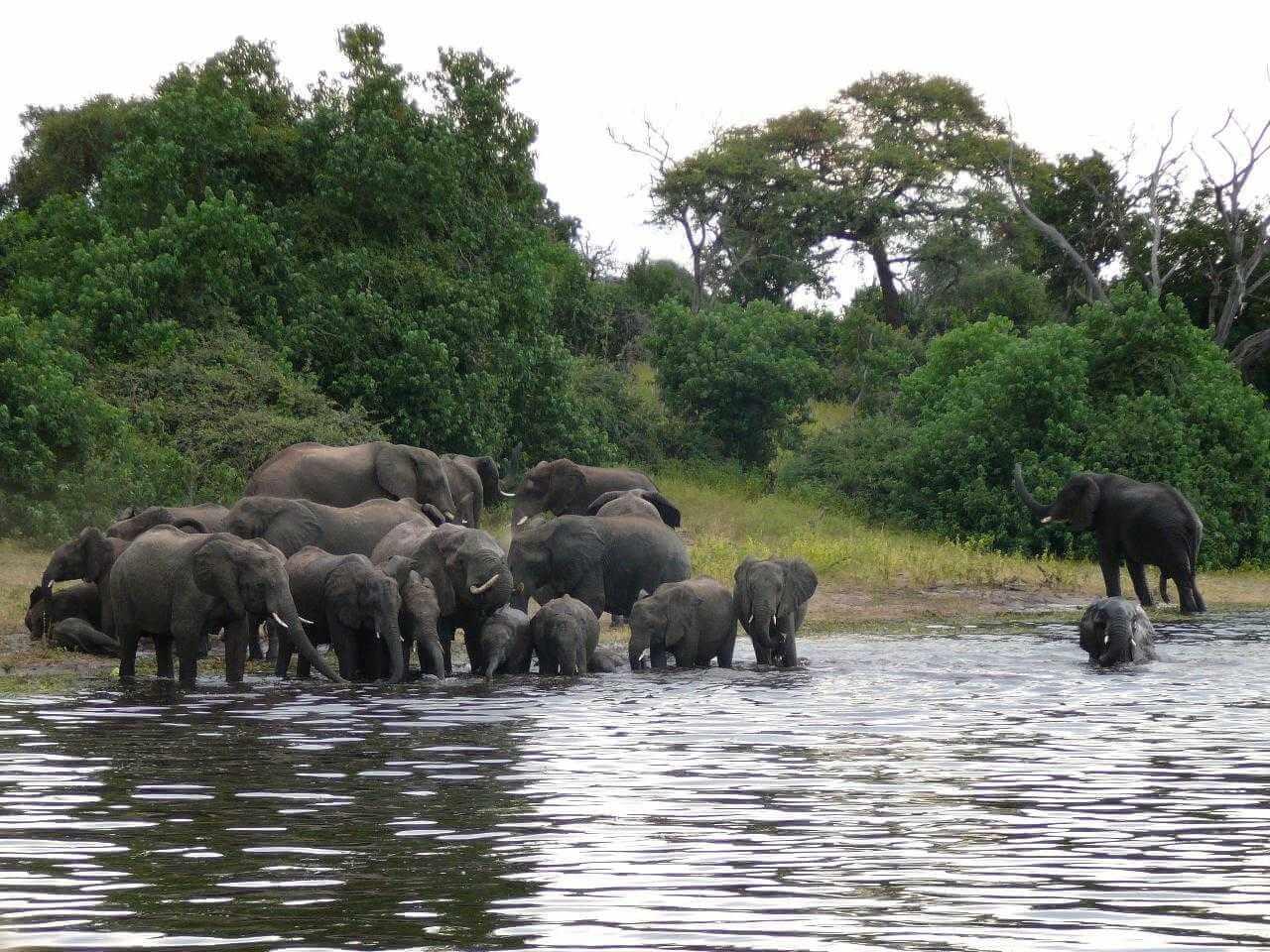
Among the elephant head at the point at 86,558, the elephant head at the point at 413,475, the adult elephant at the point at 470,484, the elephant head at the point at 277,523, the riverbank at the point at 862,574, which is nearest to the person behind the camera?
the elephant head at the point at 86,558

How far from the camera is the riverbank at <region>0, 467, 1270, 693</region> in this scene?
70.9 feet

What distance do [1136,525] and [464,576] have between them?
11924 mm

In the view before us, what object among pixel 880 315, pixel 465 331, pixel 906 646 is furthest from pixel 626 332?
pixel 906 646

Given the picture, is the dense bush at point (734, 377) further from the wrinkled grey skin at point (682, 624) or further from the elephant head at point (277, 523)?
the wrinkled grey skin at point (682, 624)

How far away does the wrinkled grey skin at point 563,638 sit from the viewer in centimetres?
1580

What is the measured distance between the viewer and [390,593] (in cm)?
1522

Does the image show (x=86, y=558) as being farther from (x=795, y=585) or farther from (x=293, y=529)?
(x=795, y=585)

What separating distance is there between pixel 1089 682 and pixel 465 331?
56.3ft

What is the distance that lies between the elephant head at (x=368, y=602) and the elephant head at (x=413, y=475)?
614cm

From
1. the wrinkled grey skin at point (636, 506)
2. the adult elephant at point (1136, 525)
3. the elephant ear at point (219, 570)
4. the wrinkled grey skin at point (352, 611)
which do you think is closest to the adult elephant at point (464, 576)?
the wrinkled grey skin at point (352, 611)

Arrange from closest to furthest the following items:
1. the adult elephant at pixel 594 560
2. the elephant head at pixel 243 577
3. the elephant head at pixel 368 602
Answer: the elephant head at pixel 243 577 < the elephant head at pixel 368 602 < the adult elephant at pixel 594 560

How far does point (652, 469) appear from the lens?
123 ft

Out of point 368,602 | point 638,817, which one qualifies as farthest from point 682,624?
point 638,817

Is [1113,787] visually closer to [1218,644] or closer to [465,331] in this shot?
[1218,644]
